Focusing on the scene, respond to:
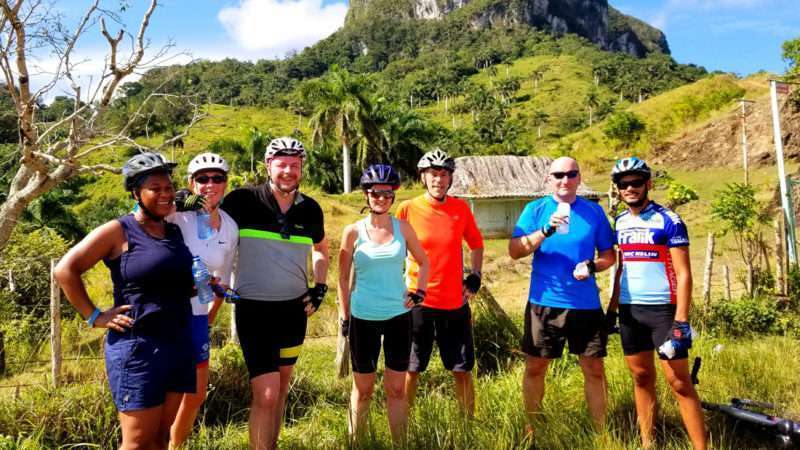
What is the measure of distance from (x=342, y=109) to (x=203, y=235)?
34960mm

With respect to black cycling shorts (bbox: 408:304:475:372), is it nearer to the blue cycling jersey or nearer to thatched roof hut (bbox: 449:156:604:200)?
the blue cycling jersey

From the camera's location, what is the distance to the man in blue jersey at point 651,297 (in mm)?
3408

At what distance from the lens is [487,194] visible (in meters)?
24.2

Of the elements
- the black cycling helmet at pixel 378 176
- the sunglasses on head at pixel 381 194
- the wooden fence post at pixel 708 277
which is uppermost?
the black cycling helmet at pixel 378 176

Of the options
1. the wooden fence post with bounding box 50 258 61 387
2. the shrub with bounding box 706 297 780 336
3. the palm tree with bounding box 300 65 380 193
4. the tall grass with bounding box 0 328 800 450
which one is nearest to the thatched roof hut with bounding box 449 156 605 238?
the palm tree with bounding box 300 65 380 193

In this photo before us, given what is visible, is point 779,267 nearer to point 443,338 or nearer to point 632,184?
point 632,184

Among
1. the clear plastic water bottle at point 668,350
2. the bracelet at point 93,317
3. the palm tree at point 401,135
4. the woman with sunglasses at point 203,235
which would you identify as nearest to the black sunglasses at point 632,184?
the clear plastic water bottle at point 668,350

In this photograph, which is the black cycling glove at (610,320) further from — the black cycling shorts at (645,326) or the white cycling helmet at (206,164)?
the white cycling helmet at (206,164)

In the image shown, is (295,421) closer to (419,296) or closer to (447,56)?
(419,296)

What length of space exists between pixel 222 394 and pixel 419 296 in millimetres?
2497

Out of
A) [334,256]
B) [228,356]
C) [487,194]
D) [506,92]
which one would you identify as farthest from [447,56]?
Result: [228,356]

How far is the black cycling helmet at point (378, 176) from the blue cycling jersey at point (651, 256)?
1.62 m

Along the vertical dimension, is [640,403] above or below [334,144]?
below

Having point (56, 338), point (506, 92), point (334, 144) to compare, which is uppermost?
point (506, 92)
